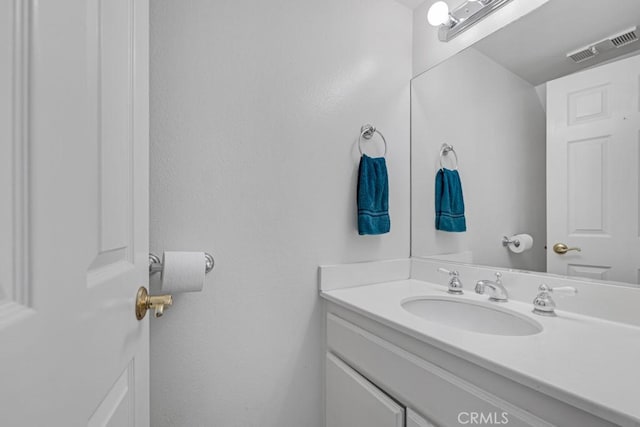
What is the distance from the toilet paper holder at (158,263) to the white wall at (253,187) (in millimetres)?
54

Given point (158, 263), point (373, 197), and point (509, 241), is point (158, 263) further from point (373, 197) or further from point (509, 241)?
point (509, 241)

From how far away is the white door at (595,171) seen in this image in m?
0.88

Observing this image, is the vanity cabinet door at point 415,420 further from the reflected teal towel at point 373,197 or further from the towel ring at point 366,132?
the towel ring at point 366,132

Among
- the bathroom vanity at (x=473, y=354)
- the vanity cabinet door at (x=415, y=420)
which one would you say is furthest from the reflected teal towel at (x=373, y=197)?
the vanity cabinet door at (x=415, y=420)

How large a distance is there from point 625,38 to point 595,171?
41 centimetres

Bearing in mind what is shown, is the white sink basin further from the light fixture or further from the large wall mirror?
the light fixture

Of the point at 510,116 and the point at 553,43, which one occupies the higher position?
the point at 553,43

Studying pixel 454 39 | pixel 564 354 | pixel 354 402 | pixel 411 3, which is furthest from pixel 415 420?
pixel 411 3

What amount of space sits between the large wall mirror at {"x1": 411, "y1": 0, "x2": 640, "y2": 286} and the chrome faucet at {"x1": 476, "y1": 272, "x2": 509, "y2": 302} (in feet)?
0.31

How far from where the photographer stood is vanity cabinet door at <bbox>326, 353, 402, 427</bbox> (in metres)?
0.87

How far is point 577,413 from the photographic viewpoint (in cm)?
53
